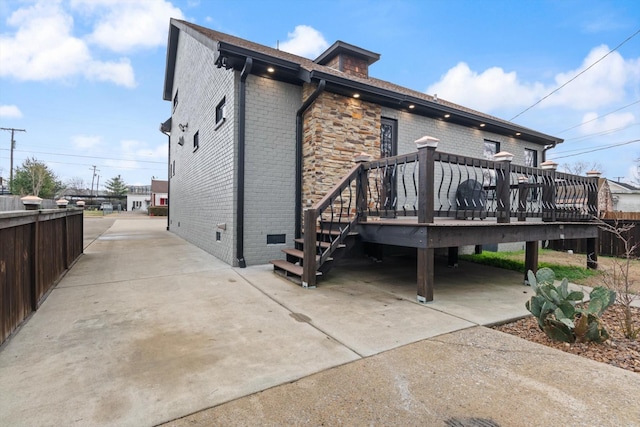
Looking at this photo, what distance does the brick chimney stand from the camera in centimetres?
906

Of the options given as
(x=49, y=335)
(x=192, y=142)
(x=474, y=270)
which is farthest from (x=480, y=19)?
(x=49, y=335)

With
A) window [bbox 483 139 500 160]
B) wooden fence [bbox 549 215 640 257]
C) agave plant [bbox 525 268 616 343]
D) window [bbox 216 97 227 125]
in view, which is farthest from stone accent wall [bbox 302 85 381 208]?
wooden fence [bbox 549 215 640 257]

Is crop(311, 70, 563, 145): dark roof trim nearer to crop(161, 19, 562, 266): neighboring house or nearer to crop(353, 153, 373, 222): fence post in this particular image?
crop(161, 19, 562, 266): neighboring house

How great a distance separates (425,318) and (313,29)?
744 inches

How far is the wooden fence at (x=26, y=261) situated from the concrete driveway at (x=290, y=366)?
0.20 m

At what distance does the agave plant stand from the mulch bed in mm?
71

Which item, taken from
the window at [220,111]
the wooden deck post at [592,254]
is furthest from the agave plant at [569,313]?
the window at [220,111]

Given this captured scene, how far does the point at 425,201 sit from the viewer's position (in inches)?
149

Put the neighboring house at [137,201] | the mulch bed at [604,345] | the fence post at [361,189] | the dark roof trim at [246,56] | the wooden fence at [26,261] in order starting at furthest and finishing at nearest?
the neighboring house at [137,201] → the dark roof trim at [246,56] → the fence post at [361,189] → the wooden fence at [26,261] → the mulch bed at [604,345]

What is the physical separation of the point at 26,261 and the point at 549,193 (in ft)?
25.1

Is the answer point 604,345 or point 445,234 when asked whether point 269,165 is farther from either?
point 604,345

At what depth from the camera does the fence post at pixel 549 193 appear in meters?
5.42

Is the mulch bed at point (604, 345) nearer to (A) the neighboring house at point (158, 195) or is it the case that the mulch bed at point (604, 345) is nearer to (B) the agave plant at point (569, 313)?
(B) the agave plant at point (569, 313)

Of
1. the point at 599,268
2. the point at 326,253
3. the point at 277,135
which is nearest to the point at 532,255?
the point at 599,268
